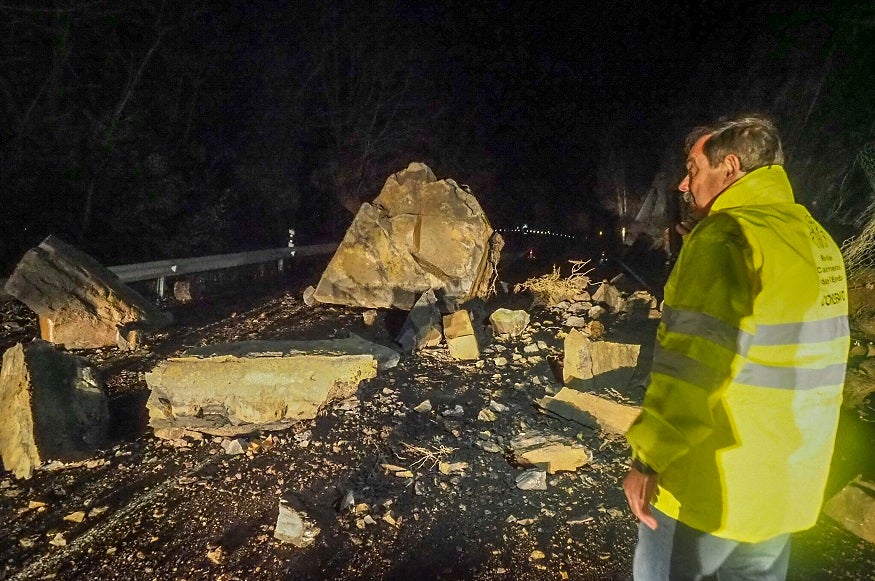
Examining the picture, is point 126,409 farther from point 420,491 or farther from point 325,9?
point 325,9

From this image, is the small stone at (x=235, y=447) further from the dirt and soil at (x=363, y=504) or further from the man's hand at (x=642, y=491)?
the man's hand at (x=642, y=491)

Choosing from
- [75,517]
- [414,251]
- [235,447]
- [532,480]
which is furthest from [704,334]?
[414,251]

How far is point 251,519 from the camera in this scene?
A: 3131mm

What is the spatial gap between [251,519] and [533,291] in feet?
16.5

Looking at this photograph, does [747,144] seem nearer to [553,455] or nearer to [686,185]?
[686,185]

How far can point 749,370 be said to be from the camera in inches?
55.7

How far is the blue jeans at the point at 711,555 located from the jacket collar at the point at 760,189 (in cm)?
92

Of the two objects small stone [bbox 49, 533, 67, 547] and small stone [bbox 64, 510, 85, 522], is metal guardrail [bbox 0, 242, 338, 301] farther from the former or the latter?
small stone [bbox 49, 533, 67, 547]

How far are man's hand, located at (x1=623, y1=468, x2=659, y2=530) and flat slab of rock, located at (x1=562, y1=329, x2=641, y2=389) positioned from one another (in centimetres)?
296

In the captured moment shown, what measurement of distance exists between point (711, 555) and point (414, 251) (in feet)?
19.2

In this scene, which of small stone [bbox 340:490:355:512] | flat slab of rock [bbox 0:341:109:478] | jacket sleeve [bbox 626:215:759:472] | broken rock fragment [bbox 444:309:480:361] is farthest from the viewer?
broken rock fragment [bbox 444:309:480:361]

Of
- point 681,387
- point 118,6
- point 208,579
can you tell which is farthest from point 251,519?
point 118,6

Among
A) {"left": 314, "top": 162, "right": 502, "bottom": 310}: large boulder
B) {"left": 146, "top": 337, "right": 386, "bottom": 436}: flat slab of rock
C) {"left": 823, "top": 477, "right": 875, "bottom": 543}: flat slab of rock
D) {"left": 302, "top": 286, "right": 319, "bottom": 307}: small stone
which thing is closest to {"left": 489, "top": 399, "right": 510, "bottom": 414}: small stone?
{"left": 146, "top": 337, "right": 386, "bottom": 436}: flat slab of rock

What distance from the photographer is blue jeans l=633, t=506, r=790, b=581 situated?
1.54 meters
